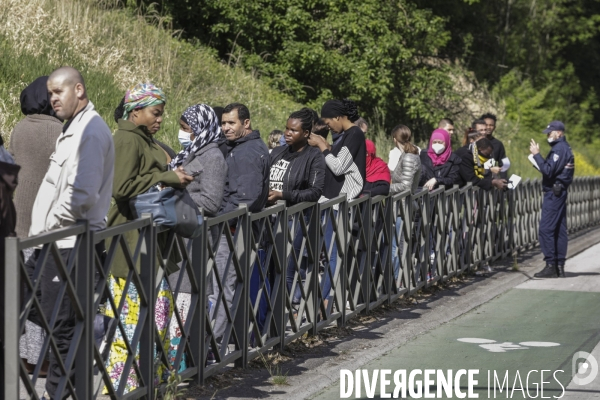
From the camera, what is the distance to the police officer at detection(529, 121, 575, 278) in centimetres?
1439

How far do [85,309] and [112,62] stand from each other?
11.3 meters

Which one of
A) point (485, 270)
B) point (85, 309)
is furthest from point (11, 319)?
point (485, 270)

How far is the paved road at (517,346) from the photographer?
7816 millimetres

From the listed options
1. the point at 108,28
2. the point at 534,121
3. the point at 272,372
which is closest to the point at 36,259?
the point at 272,372

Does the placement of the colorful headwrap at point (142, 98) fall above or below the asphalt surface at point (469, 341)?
above

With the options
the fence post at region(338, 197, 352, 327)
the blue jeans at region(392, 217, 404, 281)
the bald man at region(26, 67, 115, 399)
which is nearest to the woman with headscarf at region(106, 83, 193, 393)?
the bald man at region(26, 67, 115, 399)

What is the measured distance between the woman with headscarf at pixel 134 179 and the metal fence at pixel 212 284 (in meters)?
0.01

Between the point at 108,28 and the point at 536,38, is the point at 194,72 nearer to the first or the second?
the point at 108,28

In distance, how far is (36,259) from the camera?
554cm

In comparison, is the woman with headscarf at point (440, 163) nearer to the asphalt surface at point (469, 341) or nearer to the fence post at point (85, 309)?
the asphalt surface at point (469, 341)

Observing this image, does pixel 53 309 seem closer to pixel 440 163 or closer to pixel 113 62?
pixel 440 163

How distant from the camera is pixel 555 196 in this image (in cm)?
1457

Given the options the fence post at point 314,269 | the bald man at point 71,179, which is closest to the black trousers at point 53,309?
the bald man at point 71,179

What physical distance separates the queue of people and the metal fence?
0.03 m
